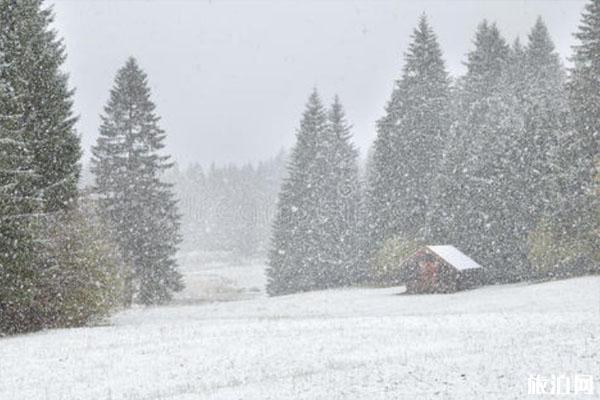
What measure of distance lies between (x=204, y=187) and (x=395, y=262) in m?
125

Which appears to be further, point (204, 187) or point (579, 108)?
point (204, 187)

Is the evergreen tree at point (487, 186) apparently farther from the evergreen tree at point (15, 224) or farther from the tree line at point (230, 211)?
the tree line at point (230, 211)

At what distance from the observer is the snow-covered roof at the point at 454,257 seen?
46219mm

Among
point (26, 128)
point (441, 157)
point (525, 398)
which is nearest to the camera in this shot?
point (525, 398)

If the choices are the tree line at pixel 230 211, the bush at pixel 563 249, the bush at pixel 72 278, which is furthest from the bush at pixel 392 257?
the tree line at pixel 230 211

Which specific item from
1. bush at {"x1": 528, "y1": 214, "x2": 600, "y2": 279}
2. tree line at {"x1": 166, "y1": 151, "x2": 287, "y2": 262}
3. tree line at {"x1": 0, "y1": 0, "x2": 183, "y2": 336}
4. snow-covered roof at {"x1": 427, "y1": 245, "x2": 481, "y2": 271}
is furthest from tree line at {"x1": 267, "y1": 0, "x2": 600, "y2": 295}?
tree line at {"x1": 166, "y1": 151, "x2": 287, "y2": 262}

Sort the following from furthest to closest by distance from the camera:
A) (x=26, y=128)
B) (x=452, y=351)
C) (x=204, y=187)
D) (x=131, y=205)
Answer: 1. (x=204, y=187)
2. (x=131, y=205)
3. (x=26, y=128)
4. (x=452, y=351)

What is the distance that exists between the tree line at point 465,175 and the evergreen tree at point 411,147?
0.10 m

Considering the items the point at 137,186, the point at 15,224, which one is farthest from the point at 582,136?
the point at 15,224

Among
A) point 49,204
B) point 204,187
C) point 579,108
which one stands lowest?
point 49,204

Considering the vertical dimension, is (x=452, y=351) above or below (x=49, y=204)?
below

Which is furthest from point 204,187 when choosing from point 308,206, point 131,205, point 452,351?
point 452,351

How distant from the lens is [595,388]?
1306cm

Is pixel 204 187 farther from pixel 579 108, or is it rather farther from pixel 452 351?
pixel 452 351
